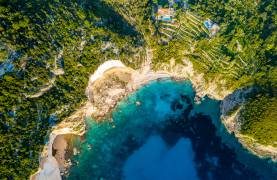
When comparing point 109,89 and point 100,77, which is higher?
point 100,77

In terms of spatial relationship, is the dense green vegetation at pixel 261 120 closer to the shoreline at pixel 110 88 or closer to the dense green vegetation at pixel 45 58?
the shoreline at pixel 110 88

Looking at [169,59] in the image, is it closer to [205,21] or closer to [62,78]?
[205,21]

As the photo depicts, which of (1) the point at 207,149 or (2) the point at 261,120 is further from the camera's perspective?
(1) the point at 207,149

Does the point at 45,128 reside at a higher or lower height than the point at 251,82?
lower

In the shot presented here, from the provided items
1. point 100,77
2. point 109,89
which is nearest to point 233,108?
point 109,89

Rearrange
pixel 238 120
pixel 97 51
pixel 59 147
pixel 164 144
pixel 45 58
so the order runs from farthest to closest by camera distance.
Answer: pixel 164 144 → pixel 238 120 → pixel 59 147 → pixel 97 51 → pixel 45 58

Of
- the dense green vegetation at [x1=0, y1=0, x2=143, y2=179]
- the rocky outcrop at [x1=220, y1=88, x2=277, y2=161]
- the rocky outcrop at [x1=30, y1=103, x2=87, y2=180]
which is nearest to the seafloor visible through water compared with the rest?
the rocky outcrop at [x1=220, y1=88, x2=277, y2=161]

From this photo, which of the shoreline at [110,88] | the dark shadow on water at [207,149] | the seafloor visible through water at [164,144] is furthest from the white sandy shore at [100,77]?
the dark shadow on water at [207,149]

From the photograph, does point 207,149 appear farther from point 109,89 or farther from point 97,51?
point 97,51

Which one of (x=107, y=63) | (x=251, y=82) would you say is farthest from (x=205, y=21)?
(x=107, y=63)
